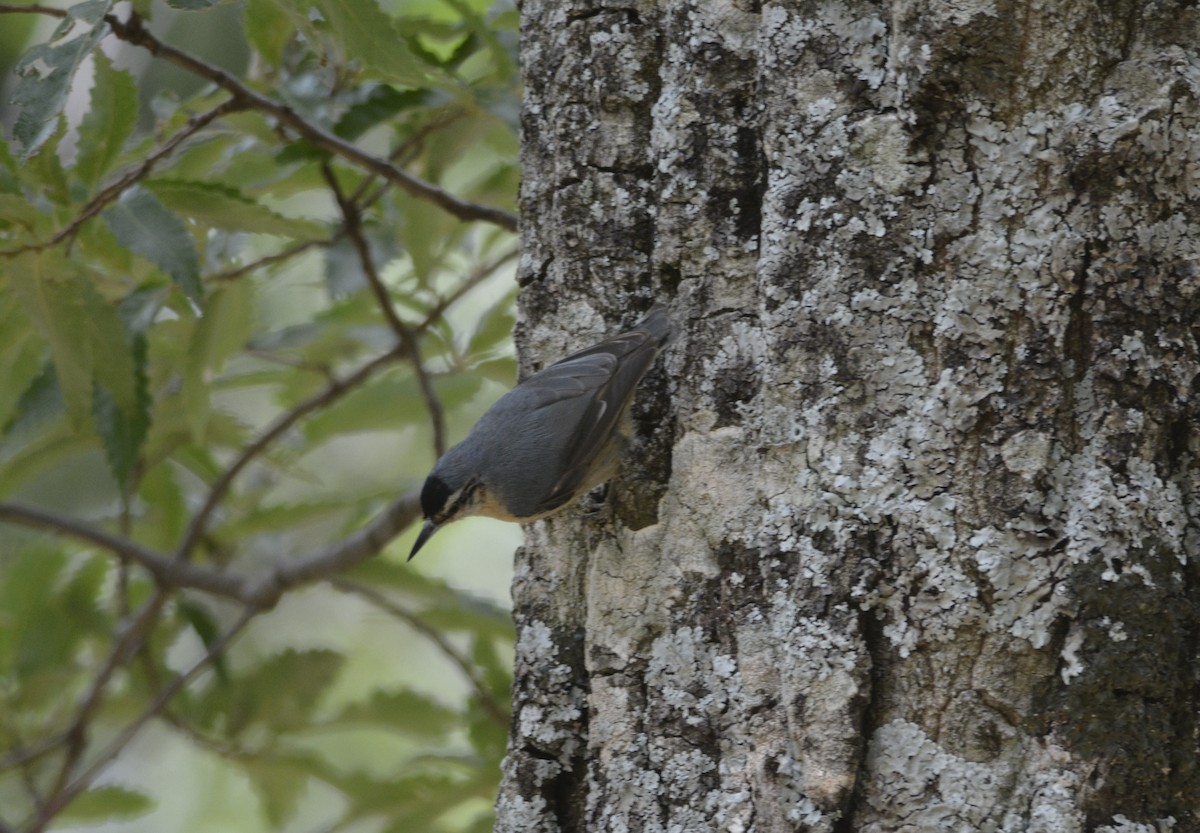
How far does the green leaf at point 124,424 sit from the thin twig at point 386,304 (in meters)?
0.50

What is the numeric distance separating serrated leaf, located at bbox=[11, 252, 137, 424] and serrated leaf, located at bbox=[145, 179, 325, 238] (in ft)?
0.71

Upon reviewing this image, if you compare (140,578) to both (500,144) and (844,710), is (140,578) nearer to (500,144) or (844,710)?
(500,144)

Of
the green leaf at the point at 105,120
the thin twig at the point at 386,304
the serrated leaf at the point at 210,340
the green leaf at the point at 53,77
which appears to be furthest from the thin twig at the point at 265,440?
the green leaf at the point at 53,77

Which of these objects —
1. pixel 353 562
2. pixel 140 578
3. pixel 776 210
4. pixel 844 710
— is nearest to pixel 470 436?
pixel 353 562

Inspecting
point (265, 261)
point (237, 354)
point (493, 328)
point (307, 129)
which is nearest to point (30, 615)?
point (237, 354)

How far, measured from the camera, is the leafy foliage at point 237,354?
6.79ft

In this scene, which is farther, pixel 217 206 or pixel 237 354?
pixel 237 354

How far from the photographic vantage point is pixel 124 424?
2320 millimetres

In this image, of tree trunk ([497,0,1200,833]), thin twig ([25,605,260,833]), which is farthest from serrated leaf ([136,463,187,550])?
tree trunk ([497,0,1200,833])

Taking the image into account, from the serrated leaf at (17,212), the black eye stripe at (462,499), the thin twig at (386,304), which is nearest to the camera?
the serrated leaf at (17,212)

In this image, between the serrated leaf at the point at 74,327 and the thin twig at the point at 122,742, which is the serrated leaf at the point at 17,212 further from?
the thin twig at the point at 122,742

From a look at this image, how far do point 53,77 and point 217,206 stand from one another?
0.54 m

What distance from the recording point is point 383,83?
2.53m

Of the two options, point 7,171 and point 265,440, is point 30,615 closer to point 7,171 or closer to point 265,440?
point 265,440
